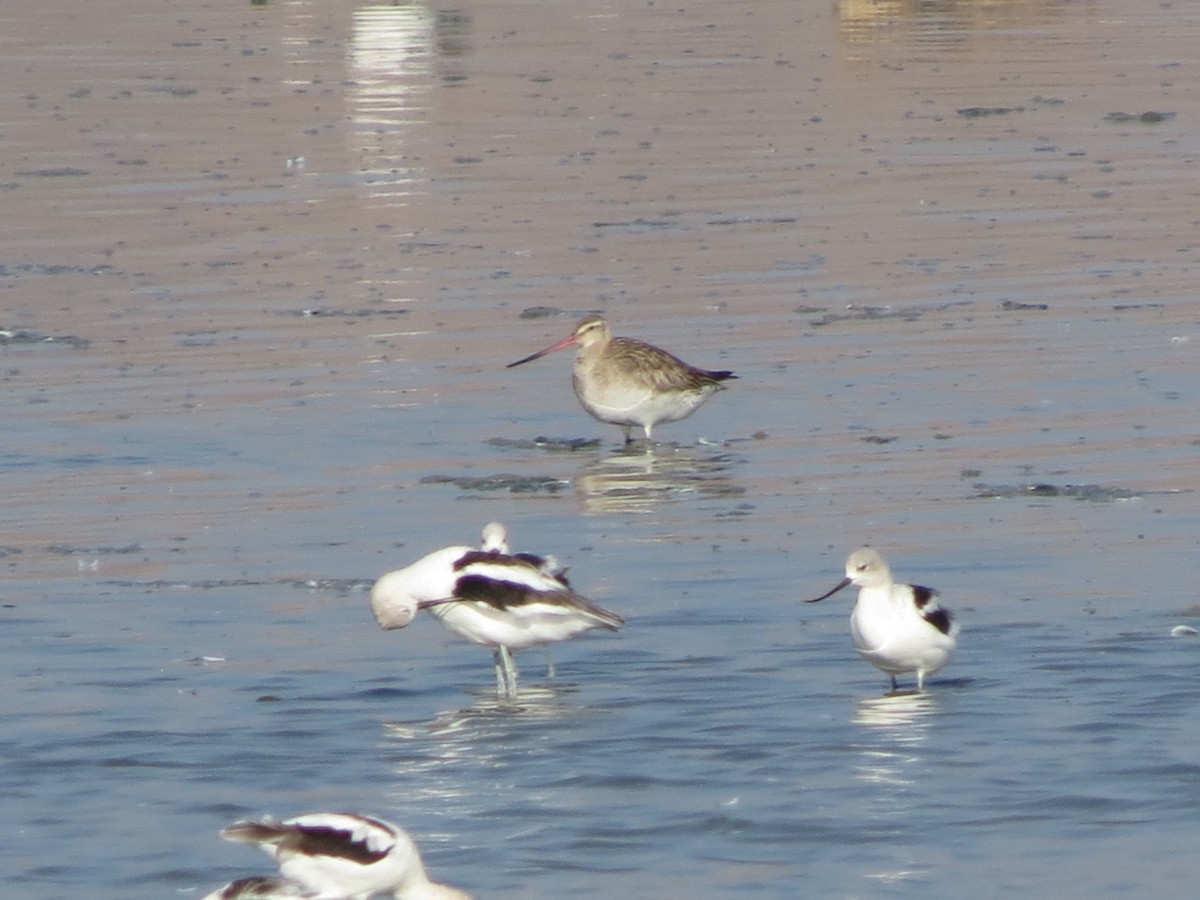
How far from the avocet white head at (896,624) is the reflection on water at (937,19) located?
86.5ft

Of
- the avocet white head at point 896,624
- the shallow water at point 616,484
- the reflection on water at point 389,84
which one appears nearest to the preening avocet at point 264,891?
the shallow water at point 616,484

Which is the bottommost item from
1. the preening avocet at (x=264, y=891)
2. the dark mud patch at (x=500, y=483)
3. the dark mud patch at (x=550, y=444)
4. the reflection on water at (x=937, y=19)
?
the reflection on water at (x=937, y=19)

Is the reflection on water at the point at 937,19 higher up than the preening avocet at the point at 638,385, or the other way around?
the preening avocet at the point at 638,385

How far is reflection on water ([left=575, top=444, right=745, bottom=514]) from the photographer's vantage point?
12.8 m

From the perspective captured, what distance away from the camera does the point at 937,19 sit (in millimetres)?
40531

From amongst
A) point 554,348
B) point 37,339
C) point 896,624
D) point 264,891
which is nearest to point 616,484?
point 554,348

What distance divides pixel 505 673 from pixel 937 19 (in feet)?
105

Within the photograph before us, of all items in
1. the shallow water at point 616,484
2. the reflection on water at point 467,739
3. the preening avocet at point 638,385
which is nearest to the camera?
the shallow water at point 616,484

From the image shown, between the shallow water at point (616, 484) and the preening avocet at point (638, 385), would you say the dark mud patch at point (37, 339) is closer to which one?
the shallow water at point (616, 484)

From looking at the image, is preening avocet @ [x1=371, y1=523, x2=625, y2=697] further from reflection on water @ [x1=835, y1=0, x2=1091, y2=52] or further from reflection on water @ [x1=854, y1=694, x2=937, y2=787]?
reflection on water @ [x1=835, y1=0, x2=1091, y2=52]

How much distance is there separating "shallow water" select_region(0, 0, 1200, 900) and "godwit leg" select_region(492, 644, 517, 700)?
114 mm

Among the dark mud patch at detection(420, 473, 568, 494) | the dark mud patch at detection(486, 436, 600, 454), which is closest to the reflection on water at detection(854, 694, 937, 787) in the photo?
the dark mud patch at detection(420, 473, 568, 494)

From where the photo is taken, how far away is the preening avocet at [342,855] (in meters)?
6.71

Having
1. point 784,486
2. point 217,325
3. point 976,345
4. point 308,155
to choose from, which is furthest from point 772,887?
point 308,155
